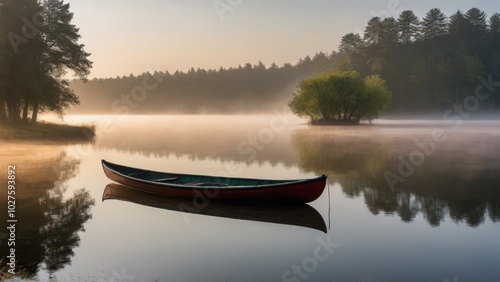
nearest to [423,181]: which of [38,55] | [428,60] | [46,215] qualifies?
[46,215]

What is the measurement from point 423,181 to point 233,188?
1287cm

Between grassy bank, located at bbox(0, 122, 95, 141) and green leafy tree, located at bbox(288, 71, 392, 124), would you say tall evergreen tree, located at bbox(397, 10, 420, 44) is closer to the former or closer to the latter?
green leafy tree, located at bbox(288, 71, 392, 124)

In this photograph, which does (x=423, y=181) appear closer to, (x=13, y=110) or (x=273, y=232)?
(x=273, y=232)

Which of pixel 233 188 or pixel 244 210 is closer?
pixel 244 210

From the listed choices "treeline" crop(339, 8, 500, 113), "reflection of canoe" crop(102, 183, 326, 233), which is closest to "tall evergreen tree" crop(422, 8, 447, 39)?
"treeline" crop(339, 8, 500, 113)

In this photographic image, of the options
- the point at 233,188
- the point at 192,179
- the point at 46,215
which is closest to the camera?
the point at 46,215

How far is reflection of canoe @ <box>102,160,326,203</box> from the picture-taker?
63.9 ft

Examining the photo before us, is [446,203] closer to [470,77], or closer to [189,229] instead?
[189,229]

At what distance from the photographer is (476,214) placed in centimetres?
1828

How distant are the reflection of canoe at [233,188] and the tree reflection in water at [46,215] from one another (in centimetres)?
311

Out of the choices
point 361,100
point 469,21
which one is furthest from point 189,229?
point 469,21

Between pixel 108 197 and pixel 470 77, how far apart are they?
130 meters

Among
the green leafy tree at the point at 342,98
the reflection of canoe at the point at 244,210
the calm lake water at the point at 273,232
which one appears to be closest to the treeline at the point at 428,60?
the green leafy tree at the point at 342,98

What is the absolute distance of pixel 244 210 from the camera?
19484mm
